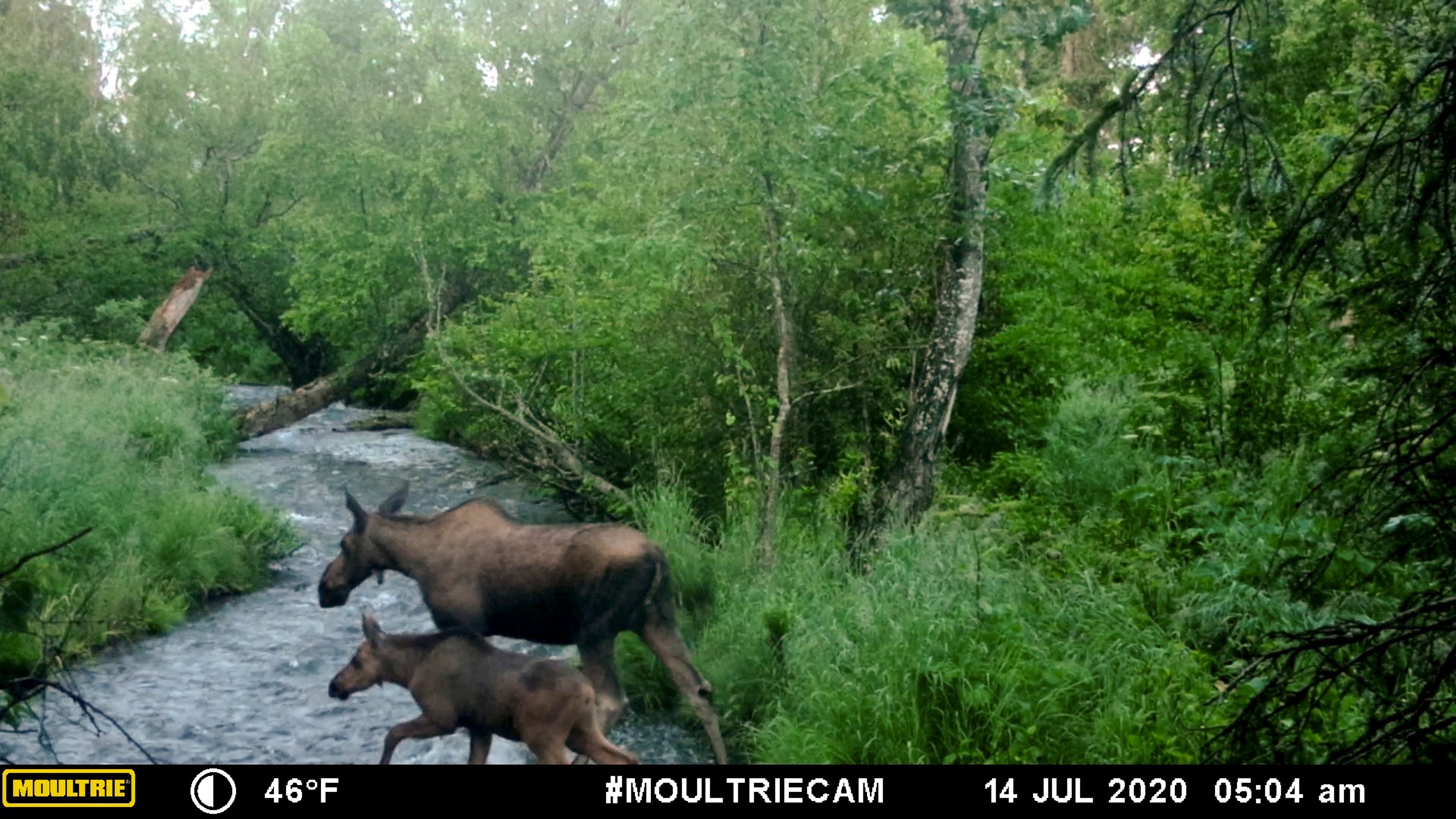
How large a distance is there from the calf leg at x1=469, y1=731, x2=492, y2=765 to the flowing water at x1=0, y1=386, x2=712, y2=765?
0.03m

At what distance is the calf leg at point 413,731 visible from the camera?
4137 mm

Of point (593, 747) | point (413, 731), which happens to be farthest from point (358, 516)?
point (593, 747)

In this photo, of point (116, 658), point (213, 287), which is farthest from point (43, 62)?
point (116, 658)

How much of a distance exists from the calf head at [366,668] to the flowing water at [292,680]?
6 centimetres

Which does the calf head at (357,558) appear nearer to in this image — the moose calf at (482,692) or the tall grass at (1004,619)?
the moose calf at (482,692)

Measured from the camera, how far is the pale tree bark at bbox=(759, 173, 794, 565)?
6.40 metres

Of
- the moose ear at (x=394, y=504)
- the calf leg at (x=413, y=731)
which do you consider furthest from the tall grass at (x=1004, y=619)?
the moose ear at (x=394, y=504)

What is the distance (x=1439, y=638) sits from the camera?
3.20 metres

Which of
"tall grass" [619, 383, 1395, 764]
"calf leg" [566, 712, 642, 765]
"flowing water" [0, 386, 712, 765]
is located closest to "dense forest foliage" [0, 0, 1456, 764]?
"tall grass" [619, 383, 1395, 764]

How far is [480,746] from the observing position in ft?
13.6

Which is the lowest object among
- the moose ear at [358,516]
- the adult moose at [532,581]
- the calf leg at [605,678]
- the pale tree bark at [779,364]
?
the calf leg at [605,678]

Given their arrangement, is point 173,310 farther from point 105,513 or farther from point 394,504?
point 394,504
